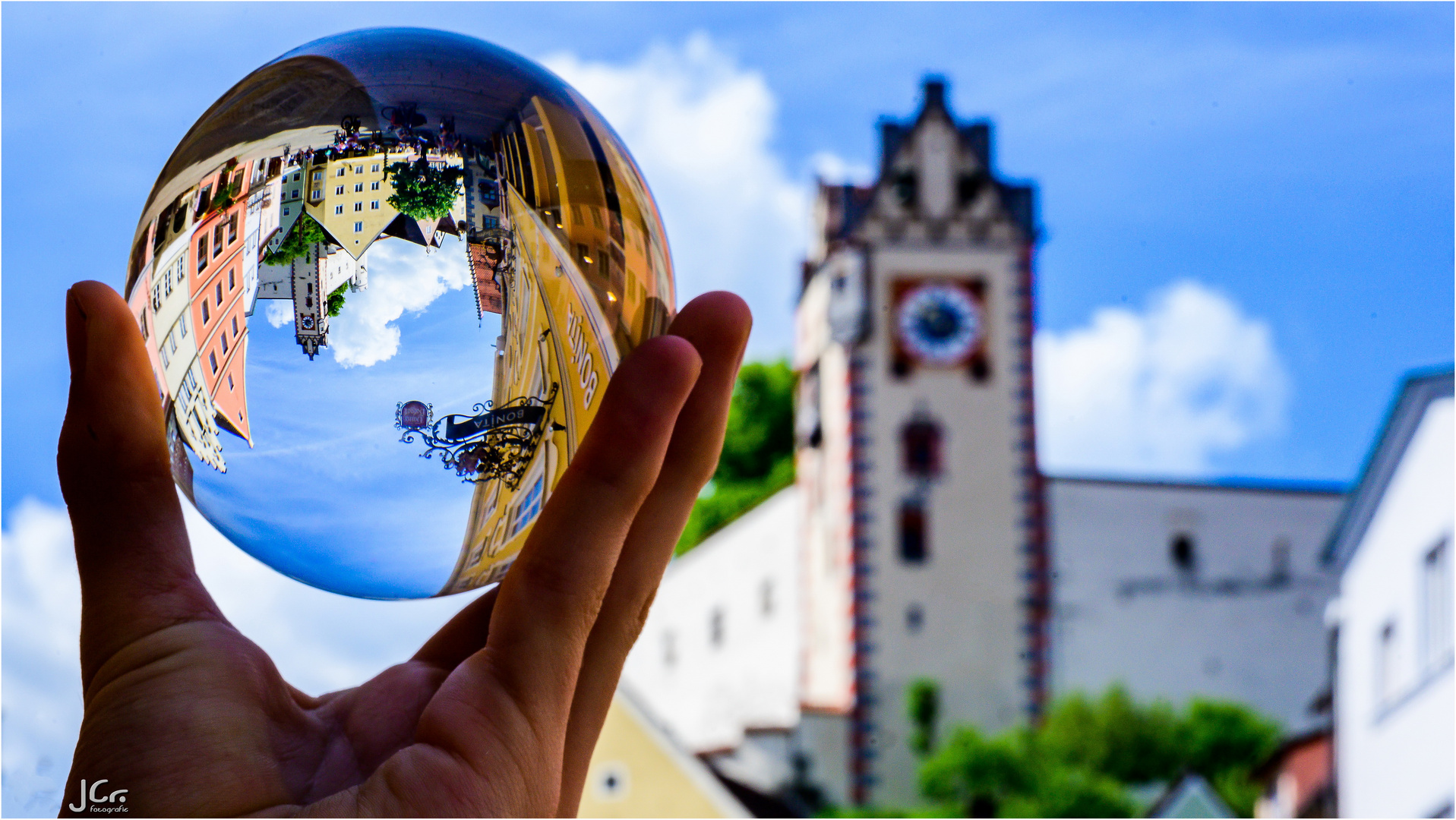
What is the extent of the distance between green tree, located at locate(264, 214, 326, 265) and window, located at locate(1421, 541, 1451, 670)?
1100 cm

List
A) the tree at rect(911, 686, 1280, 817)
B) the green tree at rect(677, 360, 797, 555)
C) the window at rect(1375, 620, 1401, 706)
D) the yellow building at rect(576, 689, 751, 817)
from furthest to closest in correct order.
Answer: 1. the green tree at rect(677, 360, 797, 555)
2. the tree at rect(911, 686, 1280, 817)
3. the yellow building at rect(576, 689, 751, 817)
4. the window at rect(1375, 620, 1401, 706)

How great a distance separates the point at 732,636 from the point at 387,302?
116 feet

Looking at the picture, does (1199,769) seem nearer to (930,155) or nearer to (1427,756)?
(930,155)

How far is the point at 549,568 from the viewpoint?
90.8 inches

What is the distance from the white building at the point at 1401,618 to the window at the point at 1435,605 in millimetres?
11

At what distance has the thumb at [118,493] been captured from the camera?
7.81ft

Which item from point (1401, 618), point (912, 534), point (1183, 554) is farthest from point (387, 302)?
point (1183, 554)

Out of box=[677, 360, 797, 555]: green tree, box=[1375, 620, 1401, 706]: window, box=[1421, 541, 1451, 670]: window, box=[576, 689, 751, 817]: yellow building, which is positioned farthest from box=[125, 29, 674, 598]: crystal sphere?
box=[677, 360, 797, 555]: green tree

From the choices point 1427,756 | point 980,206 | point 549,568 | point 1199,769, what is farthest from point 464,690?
point 980,206

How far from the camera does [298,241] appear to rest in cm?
242

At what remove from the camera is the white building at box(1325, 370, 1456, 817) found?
39.1 feet

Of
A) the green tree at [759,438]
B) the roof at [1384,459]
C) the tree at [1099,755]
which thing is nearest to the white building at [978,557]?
the tree at [1099,755]

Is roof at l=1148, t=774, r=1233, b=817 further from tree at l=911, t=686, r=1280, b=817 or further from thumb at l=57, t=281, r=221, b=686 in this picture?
thumb at l=57, t=281, r=221, b=686

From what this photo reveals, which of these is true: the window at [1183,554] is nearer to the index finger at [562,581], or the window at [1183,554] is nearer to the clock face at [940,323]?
the clock face at [940,323]
